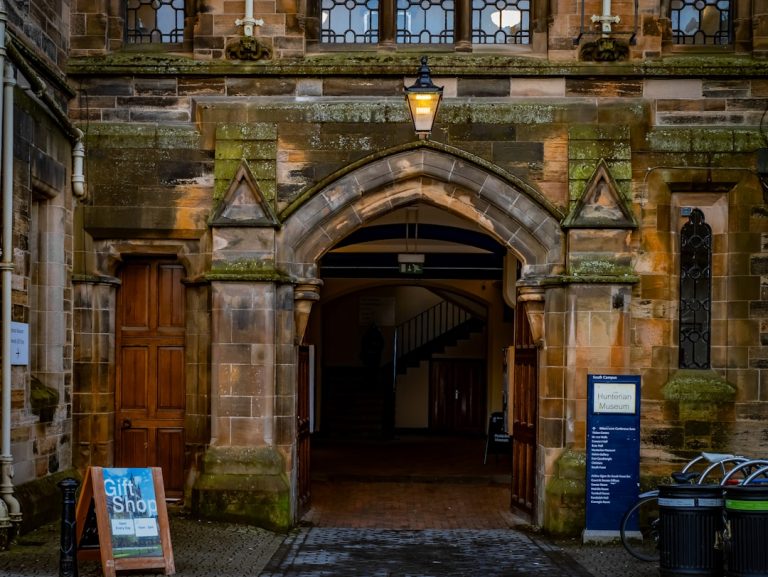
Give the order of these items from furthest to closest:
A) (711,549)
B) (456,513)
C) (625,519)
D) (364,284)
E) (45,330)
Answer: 1. (364,284)
2. (456,513)
3. (45,330)
4. (625,519)
5. (711,549)

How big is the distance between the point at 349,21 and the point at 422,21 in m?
0.82

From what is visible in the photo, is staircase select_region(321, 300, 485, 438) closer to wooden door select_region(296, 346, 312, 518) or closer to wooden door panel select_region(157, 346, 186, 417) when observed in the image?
wooden door select_region(296, 346, 312, 518)

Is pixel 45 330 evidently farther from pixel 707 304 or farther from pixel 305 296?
pixel 707 304

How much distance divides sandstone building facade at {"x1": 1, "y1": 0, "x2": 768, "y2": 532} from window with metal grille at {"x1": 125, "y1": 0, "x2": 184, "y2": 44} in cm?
14

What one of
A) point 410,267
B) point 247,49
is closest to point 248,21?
point 247,49

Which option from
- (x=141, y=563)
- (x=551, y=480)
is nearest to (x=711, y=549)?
(x=551, y=480)

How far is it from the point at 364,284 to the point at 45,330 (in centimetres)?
1257

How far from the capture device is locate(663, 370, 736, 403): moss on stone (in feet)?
42.5

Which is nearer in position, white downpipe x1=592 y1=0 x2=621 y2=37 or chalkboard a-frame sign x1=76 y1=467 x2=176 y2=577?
chalkboard a-frame sign x1=76 y1=467 x2=176 y2=577

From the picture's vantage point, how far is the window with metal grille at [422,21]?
13.8 m

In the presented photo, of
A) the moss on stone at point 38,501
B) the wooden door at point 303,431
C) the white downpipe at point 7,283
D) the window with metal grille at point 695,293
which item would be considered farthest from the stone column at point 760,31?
the moss on stone at point 38,501

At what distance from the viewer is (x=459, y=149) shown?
1314 centimetres

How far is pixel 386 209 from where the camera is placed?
44.0 ft

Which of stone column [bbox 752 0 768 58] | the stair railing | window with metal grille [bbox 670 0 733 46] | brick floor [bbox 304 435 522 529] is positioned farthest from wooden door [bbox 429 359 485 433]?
stone column [bbox 752 0 768 58]
